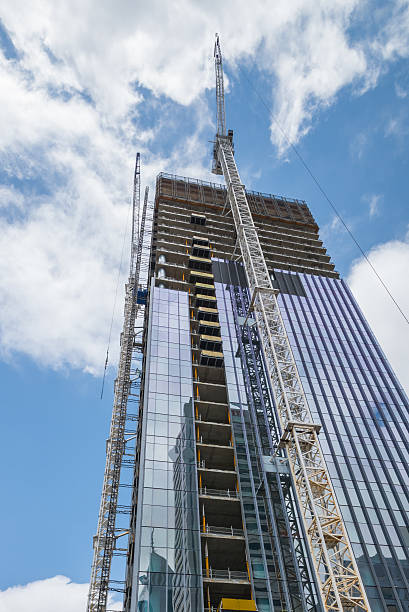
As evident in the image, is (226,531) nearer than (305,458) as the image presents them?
No

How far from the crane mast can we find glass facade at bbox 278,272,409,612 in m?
3.04

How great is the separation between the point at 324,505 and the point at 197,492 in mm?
12257

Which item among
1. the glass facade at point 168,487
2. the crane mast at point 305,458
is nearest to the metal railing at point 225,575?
the glass facade at point 168,487

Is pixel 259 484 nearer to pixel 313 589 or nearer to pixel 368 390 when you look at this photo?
pixel 313 589

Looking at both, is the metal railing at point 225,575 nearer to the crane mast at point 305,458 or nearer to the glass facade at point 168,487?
the glass facade at point 168,487

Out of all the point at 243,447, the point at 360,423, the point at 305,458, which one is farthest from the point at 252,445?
the point at 360,423

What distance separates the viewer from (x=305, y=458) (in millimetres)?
40906

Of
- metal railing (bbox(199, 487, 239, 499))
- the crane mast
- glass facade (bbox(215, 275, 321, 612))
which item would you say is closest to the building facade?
glass facade (bbox(215, 275, 321, 612))

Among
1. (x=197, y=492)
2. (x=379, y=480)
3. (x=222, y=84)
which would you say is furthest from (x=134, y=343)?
(x=222, y=84)

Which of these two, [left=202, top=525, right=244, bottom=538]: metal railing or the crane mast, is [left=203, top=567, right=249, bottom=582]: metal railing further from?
the crane mast

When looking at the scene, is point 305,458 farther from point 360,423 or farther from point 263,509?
point 360,423

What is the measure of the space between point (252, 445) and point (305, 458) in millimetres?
9819

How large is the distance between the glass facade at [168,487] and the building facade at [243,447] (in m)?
0.12

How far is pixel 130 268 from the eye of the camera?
9419cm
